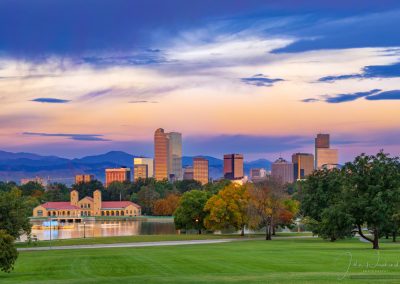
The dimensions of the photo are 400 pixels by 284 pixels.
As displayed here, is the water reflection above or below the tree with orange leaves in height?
below

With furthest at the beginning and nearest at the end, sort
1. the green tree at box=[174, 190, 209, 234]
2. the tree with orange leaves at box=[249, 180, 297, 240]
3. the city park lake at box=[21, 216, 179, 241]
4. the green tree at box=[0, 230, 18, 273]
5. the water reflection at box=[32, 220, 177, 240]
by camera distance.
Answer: the water reflection at box=[32, 220, 177, 240]
the city park lake at box=[21, 216, 179, 241]
the green tree at box=[174, 190, 209, 234]
the tree with orange leaves at box=[249, 180, 297, 240]
the green tree at box=[0, 230, 18, 273]

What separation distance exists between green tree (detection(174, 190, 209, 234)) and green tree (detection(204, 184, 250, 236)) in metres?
9.20

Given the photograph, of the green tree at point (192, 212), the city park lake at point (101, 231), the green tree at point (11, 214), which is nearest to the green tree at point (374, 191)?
the green tree at point (11, 214)

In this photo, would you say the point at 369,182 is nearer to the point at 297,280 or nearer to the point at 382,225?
the point at 382,225

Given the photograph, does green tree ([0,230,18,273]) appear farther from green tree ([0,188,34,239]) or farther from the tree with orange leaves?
the tree with orange leaves

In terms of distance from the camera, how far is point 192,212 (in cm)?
11506

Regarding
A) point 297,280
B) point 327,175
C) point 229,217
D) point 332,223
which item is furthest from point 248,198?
point 297,280

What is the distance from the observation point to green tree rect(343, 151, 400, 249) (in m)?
58.1

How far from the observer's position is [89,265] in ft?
153

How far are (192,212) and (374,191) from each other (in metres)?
58.8

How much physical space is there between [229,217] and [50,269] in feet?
200

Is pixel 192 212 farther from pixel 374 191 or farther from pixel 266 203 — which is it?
pixel 374 191

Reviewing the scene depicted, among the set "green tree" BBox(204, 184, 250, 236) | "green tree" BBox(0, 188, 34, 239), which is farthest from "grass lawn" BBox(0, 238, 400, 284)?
"green tree" BBox(204, 184, 250, 236)

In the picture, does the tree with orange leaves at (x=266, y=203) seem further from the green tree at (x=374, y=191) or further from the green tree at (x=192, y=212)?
the green tree at (x=374, y=191)
